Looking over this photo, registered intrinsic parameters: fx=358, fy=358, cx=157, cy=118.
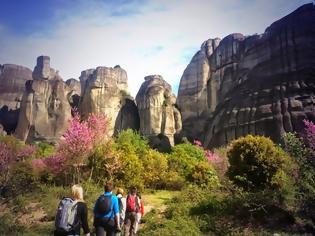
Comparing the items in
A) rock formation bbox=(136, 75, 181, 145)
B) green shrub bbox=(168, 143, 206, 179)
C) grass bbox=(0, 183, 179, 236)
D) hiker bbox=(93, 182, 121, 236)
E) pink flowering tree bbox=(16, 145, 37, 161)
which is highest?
rock formation bbox=(136, 75, 181, 145)

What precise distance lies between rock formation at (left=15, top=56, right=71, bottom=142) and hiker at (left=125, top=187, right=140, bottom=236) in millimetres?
48379

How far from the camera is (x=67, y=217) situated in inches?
238

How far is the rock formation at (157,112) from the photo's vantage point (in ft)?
189

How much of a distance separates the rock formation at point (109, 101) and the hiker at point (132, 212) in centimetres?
4841

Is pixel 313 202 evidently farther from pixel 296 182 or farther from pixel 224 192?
pixel 224 192

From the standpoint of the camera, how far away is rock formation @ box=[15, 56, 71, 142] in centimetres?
5784

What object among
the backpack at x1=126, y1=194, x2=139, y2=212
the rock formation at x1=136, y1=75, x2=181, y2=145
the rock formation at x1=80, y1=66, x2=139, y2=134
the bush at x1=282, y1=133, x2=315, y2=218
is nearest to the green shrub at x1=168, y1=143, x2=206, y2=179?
the bush at x1=282, y1=133, x2=315, y2=218

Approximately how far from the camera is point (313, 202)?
10.9 m

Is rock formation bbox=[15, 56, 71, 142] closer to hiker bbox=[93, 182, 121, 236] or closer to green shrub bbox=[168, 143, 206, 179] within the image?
green shrub bbox=[168, 143, 206, 179]

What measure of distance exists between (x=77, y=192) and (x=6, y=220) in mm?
7250

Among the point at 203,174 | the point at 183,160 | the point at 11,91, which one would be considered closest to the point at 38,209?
the point at 203,174

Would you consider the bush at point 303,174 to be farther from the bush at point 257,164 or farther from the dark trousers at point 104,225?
the dark trousers at point 104,225

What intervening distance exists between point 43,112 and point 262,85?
35.3 metres

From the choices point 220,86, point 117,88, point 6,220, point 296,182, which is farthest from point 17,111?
point 296,182
